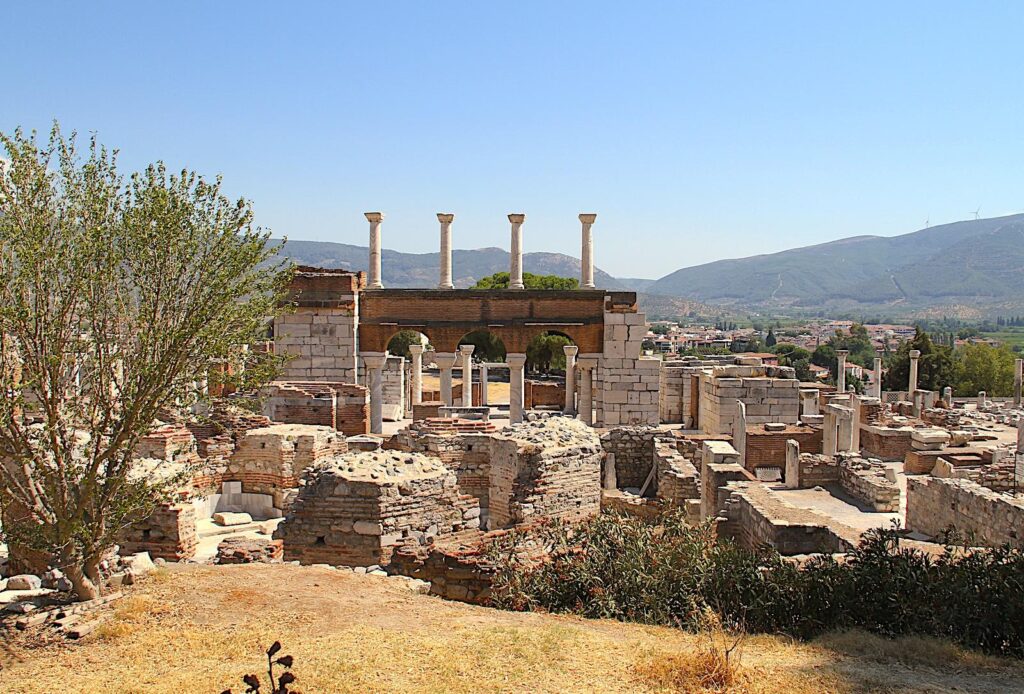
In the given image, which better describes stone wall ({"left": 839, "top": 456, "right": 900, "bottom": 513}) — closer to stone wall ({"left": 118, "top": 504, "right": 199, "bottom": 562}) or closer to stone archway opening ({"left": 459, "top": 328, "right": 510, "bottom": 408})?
stone archway opening ({"left": 459, "top": 328, "right": 510, "bottom": 408})

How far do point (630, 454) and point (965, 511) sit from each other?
6.33 meters

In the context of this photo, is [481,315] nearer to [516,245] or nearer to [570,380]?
[516,245]

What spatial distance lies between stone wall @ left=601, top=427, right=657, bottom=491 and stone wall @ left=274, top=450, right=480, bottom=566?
7679 mm

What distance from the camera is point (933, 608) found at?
26.2ft

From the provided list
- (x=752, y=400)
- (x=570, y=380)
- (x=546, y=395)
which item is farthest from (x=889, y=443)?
(x=546, y=395)

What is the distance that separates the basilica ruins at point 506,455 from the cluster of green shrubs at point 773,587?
699mm

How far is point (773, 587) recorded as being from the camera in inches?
331

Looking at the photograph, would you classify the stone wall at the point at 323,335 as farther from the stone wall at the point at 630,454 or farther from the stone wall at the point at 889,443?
the stone wall at the point at 889,443

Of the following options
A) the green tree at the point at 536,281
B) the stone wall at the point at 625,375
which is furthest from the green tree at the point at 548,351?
the stone wall at the point at 625,375

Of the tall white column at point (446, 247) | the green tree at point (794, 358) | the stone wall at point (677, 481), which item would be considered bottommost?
the green tree at point (794, 358)

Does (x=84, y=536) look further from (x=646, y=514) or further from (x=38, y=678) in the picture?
(x=646, y=514)

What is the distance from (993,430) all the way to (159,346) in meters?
31.5

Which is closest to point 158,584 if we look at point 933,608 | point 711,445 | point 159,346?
point 159,346

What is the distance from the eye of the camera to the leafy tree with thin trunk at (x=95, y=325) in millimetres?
8109
